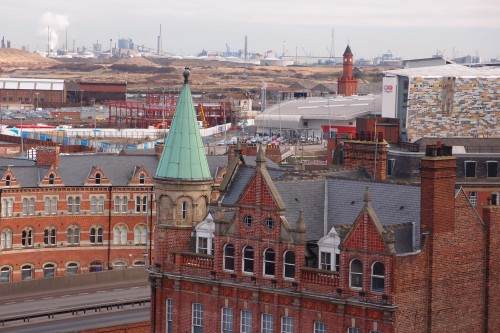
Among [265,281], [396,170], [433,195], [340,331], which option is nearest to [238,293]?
[265,281]

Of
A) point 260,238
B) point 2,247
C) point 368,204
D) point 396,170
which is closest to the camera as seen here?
point 368,204

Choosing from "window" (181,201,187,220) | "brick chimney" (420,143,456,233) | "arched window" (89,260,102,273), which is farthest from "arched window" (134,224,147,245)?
"brick chimney" (420,143,456,233)

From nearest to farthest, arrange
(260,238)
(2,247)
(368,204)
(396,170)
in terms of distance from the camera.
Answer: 1. (368,204)
2. (260,238)
3. (396,170)
4. (2,247)

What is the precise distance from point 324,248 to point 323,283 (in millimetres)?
1275

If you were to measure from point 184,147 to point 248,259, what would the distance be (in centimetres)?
699

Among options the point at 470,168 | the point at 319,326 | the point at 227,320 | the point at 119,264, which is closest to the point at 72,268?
the point at 119,264

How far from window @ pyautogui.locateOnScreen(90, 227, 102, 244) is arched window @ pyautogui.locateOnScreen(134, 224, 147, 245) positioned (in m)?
2.50

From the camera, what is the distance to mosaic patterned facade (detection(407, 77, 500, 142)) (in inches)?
4434

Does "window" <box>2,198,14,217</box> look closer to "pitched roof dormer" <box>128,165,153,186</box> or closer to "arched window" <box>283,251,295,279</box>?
"pitched roof dormer" <box>128,165,153,186</box>

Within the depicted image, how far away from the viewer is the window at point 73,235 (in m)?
98.6

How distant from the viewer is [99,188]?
9869 centimetres

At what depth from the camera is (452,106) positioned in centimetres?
11438

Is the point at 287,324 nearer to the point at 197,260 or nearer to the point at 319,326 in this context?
the point at 319,326

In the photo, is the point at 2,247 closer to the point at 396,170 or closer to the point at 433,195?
Result: the point at 396,170
